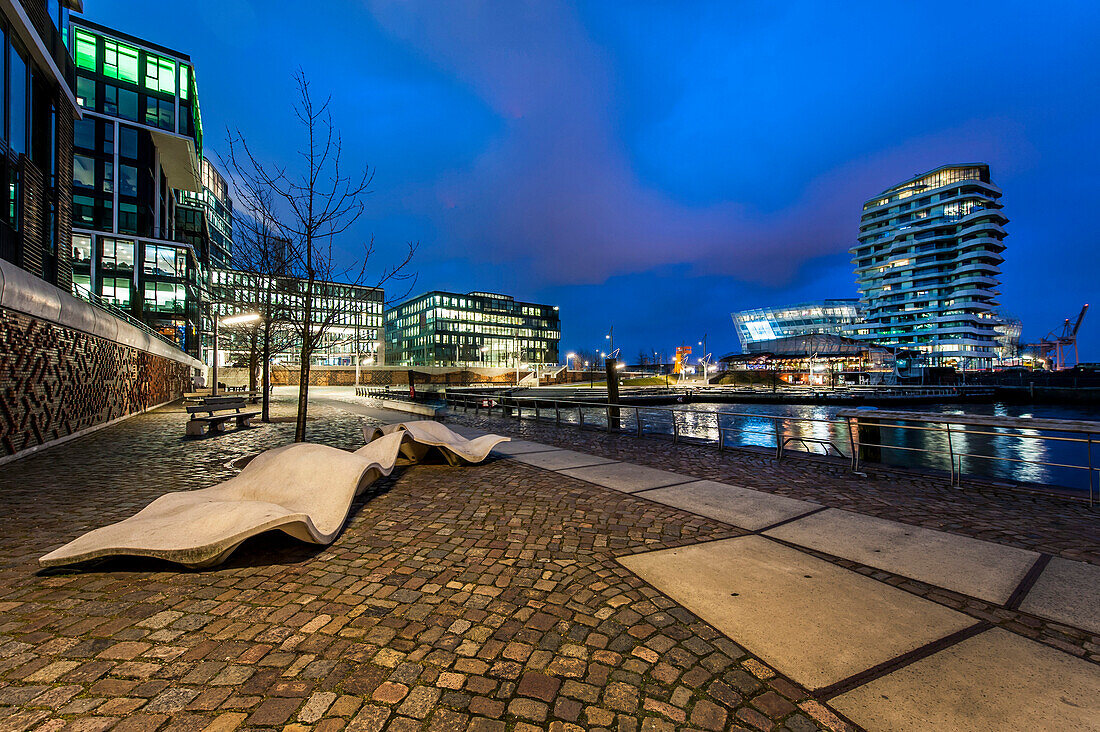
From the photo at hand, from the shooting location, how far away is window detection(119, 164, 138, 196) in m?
39.9

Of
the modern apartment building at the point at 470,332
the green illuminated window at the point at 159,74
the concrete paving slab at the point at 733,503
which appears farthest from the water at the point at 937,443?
the modern apartment building at the point at 470,332

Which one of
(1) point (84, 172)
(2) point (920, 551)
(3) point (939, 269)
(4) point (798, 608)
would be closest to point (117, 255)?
(1) point (84, 172)

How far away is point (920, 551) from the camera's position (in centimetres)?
424

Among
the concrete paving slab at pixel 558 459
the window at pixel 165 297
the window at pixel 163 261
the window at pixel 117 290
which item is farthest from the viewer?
the window at pixel 165 297

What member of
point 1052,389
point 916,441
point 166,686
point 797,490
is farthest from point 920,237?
point 166,686

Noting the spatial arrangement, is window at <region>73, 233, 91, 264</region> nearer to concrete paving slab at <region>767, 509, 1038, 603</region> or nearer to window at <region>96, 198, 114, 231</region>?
window at <region>96, 198, 114, 231</region>

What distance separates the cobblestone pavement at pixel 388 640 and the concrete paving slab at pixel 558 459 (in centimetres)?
360

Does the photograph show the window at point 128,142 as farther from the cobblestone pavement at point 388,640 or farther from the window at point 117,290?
the cobblestone pavement at point 388,640

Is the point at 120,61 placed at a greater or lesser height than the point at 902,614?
greater

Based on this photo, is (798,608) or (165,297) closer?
(798,608)

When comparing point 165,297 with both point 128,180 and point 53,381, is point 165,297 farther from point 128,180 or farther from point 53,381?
point 53,381

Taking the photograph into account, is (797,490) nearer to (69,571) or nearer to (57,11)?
(69,571)

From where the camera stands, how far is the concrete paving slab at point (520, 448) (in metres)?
10.7

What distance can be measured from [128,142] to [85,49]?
29.5 ft
